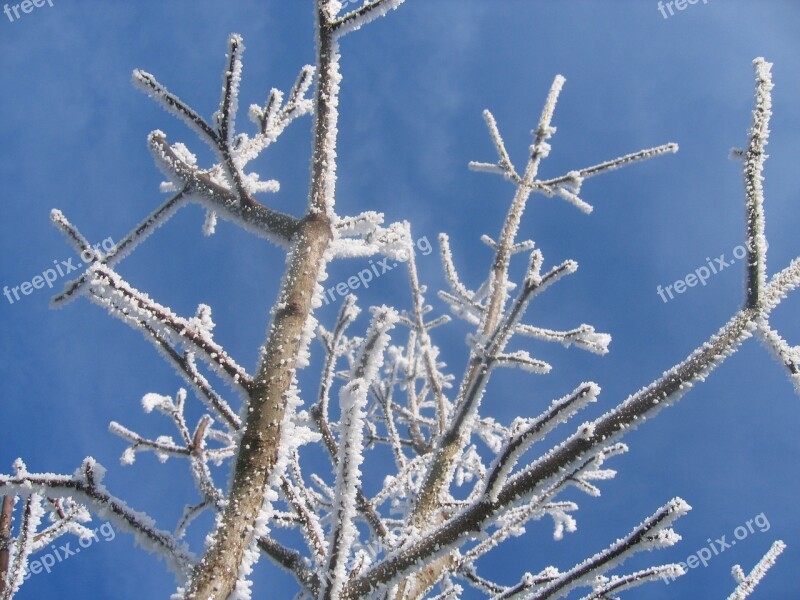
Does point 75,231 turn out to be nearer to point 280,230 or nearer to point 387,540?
point 280,230

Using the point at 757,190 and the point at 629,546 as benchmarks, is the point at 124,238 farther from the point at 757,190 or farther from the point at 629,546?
the point at 757,190

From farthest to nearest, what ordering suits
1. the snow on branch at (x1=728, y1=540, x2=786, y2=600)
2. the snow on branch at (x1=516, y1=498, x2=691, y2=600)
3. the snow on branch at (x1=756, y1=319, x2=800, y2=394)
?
the snow on branch at (x1=728, y1=540, x2=786, y2=600) < the snow on branch at (x1=756, y1=319, x2=800, y2=394) < the snow on branch at (x1=516, y1=498, x2=691, y2=600)

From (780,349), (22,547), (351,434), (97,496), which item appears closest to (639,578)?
(780,349)

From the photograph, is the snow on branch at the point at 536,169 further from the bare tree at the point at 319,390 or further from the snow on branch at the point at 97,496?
the snow on branch at the point at 97,496

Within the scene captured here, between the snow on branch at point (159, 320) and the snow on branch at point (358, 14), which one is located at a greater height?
the snow on branch at point (358, 14)

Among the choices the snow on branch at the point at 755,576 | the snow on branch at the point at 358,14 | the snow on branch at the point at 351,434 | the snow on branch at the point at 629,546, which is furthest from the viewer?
the snow on branch at the point at 755,576

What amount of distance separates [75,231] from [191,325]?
0.48m

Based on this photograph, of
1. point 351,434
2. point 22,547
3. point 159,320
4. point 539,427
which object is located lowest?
point 539,427

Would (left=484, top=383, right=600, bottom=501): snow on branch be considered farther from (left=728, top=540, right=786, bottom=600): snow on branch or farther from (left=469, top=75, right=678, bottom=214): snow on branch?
(left=469, top=75, right=678, bottom=214): snow on branch

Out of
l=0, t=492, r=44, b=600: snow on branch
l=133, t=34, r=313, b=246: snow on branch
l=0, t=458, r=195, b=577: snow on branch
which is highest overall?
l=133, t=34, r=313, b=246: snow on branch

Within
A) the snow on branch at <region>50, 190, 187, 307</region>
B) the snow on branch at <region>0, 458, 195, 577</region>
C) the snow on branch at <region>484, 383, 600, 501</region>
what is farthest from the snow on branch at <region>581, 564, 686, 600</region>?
the snow on branch at <region>50, 190, 187, 307</region>

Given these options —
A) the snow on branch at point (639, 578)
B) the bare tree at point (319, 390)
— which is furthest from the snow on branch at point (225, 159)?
the snow on branch at point (639, 578)

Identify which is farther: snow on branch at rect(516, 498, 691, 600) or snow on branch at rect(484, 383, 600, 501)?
snow on branch at rect(516, 498, 691, 600)

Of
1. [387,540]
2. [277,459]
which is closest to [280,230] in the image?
[277,459]
